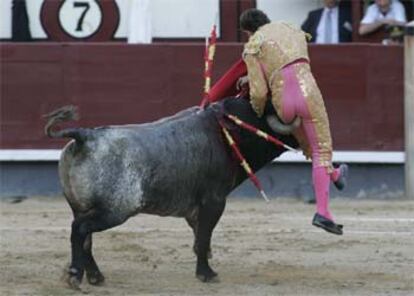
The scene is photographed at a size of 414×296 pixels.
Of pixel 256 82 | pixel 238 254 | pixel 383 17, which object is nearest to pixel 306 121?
pixel 256 82

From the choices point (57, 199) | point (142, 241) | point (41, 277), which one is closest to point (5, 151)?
point (57, 199)

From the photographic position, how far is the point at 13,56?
10680 mm

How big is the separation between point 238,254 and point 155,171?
1.47 metres

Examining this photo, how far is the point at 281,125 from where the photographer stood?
21.8 feet

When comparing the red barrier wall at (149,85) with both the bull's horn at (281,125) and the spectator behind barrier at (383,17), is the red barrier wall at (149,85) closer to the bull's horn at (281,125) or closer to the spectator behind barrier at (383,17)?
the spectator behind barrier at (383,17)

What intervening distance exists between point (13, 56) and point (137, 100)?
3.67 ft

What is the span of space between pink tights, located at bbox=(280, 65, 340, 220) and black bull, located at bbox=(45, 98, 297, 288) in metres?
0.15

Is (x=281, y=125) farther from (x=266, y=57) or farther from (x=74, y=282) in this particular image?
(x=74, y=282)

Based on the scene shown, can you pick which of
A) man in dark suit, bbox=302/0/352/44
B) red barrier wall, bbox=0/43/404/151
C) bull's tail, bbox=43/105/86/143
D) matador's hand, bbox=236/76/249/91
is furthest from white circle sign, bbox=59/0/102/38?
bull's tail, bbox=43/105/86/143

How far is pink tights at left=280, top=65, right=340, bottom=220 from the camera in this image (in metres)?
6.57

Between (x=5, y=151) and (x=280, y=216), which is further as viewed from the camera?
(x=5, y=151)

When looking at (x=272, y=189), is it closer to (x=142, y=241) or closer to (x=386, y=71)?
(x=386, y=71)

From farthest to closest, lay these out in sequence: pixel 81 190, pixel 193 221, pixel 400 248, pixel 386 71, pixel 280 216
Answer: pixel 386 71, pixel 280 216, pixel 400 248, pixel 193 221, pixel 81 190

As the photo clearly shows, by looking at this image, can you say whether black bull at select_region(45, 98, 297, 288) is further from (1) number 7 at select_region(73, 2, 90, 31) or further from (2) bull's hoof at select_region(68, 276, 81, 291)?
(1) number 7 at select_region(73, 2, 90, 31)
